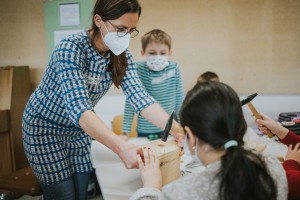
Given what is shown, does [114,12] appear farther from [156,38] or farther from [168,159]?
[156,38]

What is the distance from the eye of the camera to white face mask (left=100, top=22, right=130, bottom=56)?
4.09 feet

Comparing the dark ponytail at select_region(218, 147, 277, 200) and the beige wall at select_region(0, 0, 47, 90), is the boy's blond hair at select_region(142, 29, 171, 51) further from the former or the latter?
the beige wall at select_region(0, 0, 47, 90)

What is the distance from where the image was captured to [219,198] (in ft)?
2.38

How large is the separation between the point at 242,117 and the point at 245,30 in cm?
227

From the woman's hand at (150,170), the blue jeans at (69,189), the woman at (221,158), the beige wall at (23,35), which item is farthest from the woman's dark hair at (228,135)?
the beige wall at (23,35)

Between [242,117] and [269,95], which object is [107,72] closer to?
[242,117]

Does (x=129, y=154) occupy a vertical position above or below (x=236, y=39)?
below

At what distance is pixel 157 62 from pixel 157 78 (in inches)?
5.3

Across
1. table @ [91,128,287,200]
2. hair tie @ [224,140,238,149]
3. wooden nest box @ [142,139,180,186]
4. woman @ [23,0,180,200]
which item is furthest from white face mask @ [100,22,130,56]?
hair tie @ [224,140,238,149]

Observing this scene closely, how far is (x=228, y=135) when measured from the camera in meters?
0.77

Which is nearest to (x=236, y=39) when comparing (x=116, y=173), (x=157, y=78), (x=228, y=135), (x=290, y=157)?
(x=157, y=78)

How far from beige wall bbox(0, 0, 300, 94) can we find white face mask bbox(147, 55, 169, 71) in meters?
0.95

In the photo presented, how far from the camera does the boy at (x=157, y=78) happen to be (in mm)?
2082

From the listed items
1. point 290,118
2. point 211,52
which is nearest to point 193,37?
point 211,52
